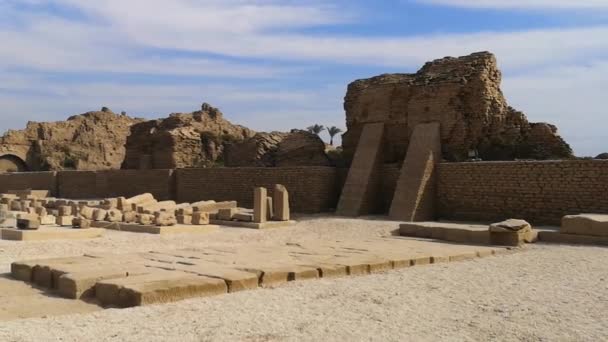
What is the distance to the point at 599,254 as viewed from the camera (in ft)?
32.5

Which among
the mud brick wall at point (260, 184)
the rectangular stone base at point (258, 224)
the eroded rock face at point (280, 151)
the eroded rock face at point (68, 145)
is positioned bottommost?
the rectangular stone base at point (258, 224)

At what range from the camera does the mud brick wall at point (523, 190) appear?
13.4m

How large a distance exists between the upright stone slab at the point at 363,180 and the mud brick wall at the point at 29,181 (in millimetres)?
17049

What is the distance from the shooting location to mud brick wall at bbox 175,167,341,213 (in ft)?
61.1

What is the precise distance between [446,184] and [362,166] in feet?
9.34

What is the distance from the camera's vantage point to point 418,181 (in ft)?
53.3

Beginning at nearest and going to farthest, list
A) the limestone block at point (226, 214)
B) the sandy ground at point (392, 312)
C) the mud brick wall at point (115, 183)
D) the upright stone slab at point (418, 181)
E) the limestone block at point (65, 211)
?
the sandy ground at point (392, 312) → the upright stone slab at point (418, 181) → the limestone block at point (65, 211) → the limestone block at point (226, 214) → the mud brick wall at point (115, 183)

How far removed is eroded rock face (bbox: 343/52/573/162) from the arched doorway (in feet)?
102

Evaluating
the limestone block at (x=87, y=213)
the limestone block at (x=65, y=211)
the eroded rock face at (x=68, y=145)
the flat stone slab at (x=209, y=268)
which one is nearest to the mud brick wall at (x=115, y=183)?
the limestone block at (x=65, y=211)

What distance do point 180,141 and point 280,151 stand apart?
572 centimetres

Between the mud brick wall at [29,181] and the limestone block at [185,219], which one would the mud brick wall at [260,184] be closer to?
the limestone block at [185,219]

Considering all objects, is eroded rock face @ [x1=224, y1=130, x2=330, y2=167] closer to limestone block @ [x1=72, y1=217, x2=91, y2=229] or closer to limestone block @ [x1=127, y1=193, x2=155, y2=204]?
limestone block @ [x1=127, y1=193, x2=155, y2=204]

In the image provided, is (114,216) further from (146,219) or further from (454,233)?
(454,233)

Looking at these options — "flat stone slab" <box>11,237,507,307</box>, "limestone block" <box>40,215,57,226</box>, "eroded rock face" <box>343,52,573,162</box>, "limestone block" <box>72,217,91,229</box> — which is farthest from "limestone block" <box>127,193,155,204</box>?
"flat stone slab" <box>11,237,507,307</box>
